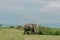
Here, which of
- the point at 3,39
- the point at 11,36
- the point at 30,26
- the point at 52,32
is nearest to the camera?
the point at 3,39

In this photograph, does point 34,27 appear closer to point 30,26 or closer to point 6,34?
point 30,26

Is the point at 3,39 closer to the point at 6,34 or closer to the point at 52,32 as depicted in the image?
the point at 6,34

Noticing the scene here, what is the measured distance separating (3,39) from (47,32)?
9452 mm

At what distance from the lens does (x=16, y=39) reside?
53.6 ft

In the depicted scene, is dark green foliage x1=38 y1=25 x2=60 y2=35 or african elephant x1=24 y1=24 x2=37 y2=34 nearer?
dark green foliage x1=38 y1=25 x2=60 y2=35

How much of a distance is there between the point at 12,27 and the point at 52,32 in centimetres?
499

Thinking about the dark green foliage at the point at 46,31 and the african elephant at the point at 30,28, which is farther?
the african elephant at the point at 30,28

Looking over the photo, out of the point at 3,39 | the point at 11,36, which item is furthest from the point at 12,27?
the point at 3,39

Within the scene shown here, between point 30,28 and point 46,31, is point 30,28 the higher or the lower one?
the higher one

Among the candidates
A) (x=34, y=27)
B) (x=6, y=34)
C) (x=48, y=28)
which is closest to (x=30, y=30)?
(x=34, y=27)

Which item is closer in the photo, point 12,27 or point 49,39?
point 49,39

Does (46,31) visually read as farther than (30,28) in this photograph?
No

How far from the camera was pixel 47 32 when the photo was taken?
24.8m

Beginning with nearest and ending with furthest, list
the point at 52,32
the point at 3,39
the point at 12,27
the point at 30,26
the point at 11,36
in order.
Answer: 1. the point at 3,39
2. the point at 11,36
3. the point at 12,27
4. the point at 52,32
5. the point at 30,26
